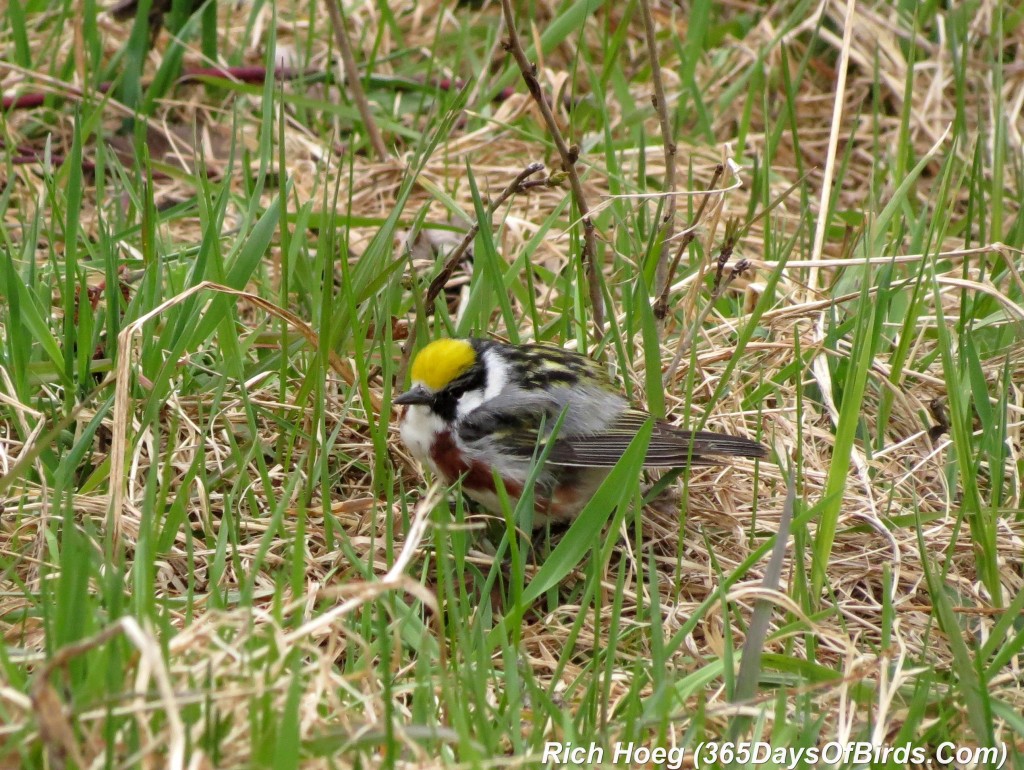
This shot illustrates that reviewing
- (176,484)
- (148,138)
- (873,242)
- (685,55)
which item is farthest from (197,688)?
(685,55)

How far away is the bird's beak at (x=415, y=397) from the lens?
11.6 feet

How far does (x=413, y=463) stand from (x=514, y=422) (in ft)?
1.11

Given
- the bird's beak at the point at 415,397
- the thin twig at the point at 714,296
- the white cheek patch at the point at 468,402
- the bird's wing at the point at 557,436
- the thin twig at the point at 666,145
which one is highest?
the thin twig at the point at 666,145

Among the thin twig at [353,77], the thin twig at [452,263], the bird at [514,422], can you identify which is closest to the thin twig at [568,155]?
the thin twig at [452,263]

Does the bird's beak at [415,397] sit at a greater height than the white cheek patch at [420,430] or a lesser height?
greater

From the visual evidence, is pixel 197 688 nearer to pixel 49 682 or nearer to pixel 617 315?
pixel 49 682

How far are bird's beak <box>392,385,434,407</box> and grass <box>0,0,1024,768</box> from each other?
6 cm

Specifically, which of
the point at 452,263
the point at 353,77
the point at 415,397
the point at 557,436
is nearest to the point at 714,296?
the point at 557,436

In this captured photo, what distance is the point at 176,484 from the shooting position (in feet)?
11.3

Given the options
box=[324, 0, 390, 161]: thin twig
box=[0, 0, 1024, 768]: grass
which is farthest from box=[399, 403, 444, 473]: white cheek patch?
box=[324, 0, 390, 161]: thin twig

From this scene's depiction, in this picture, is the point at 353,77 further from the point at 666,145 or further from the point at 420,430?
the point at 420,430

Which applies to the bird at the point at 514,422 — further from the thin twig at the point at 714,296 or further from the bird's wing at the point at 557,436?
the thin twig at the point at 714,296

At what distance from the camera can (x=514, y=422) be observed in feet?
11.9

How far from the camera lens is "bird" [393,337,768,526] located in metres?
3.51
